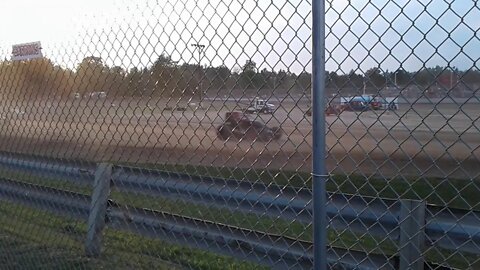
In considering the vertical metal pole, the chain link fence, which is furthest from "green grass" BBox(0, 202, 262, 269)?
the vertical metal pole

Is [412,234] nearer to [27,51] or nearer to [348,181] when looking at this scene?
[348,181]

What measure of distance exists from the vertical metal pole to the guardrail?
0.75m

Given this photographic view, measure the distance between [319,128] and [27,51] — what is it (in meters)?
3.19

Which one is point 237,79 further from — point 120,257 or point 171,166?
point 120,257

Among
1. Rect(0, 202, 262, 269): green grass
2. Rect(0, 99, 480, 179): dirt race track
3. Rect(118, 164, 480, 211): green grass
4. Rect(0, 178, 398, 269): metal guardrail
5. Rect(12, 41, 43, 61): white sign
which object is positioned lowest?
Rect(0, 202, 262, 269): green grass

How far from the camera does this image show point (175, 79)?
317cm

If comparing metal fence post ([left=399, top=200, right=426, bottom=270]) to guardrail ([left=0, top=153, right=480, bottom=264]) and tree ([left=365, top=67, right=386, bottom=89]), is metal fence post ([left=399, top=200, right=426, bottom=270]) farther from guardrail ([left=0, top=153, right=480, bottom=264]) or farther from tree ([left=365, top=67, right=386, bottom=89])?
tree ([left=365, top=67, right=386, bottom=89])

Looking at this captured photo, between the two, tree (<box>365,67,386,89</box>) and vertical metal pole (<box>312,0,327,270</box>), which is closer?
vertical metal pole (<box>312,0,327,270</box>)

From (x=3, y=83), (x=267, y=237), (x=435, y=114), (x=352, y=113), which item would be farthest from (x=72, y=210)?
(x=435, y=114)

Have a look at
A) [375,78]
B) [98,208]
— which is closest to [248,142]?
[375,78]

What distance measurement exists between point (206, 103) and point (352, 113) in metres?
1.01

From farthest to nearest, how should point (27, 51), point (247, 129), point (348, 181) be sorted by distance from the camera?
point (27, 51) < point (348, 181) < point (247, 129)

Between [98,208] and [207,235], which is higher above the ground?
[98,208]

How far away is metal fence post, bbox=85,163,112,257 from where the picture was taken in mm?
3871
